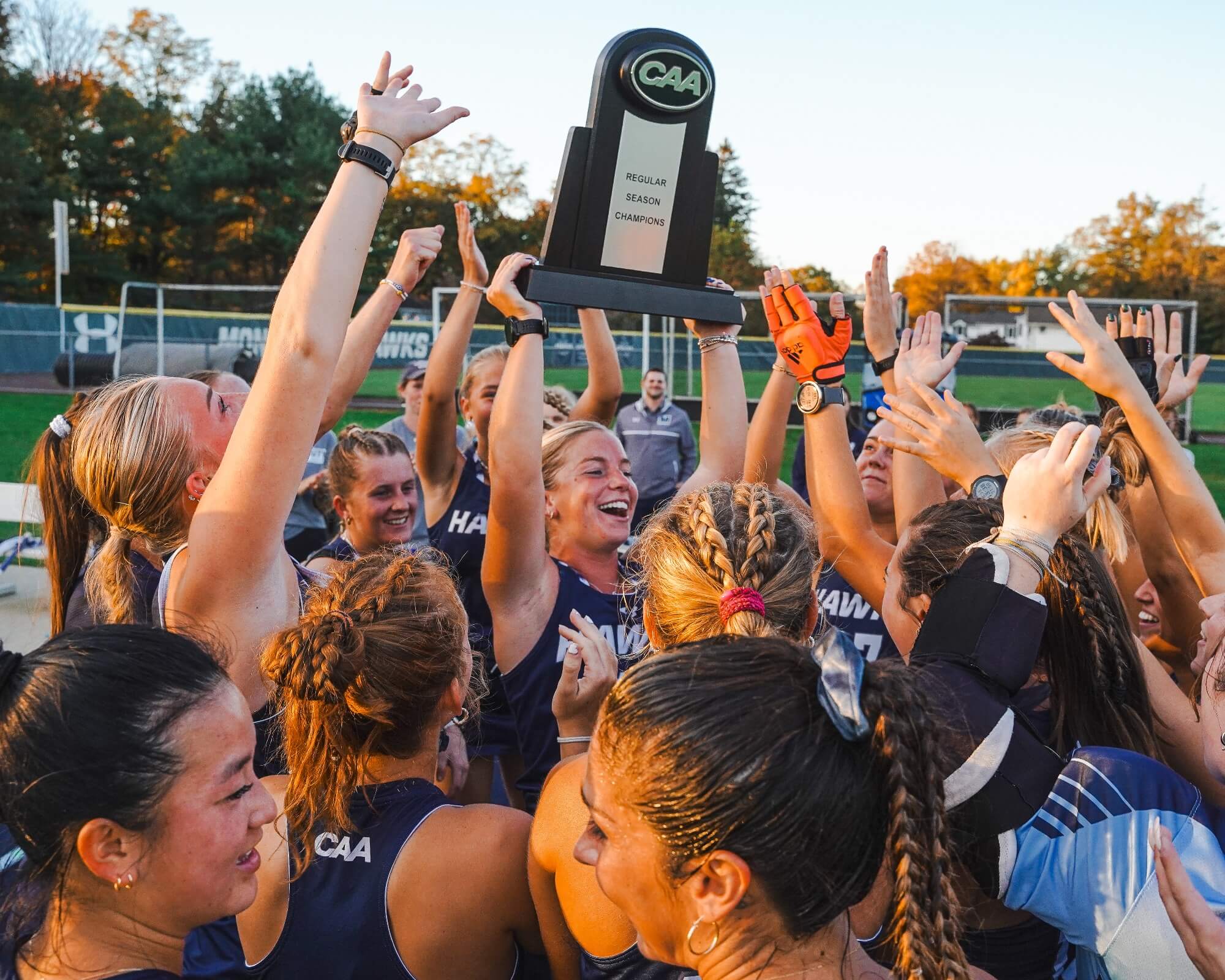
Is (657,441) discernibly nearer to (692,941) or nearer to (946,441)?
(946,441)

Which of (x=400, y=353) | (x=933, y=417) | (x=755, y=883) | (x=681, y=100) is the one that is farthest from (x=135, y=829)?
(x=400, y=353)

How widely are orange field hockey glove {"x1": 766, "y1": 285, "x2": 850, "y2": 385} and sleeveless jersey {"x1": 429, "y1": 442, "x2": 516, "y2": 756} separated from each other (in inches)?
45.6

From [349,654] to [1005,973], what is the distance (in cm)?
134

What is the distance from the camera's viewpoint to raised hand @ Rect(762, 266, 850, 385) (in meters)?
3.21

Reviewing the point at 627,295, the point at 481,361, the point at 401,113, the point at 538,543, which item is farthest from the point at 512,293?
the point at 481,361

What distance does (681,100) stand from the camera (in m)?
2.72

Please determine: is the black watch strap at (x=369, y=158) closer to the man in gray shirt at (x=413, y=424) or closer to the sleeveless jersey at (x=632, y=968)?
the sleeveless jersey at (x=632, y=968)

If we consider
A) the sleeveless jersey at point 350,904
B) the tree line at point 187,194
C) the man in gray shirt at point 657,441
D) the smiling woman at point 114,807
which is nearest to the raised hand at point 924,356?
the sleeveless jersey at point 350,904

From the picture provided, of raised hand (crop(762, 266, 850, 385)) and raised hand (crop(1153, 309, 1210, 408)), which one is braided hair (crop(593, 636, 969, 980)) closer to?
raised hand (crop(762, 266, 850, 385))

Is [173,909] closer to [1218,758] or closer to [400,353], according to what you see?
[1218,758]

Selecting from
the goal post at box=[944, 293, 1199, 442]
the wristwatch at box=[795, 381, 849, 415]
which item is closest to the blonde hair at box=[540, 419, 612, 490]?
the wristwatch at box=[795, 381, 849, 415]

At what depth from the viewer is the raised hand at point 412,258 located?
327 cm

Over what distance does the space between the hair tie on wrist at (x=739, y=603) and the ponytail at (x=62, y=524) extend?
5.75 ft

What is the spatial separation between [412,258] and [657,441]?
756 cm
